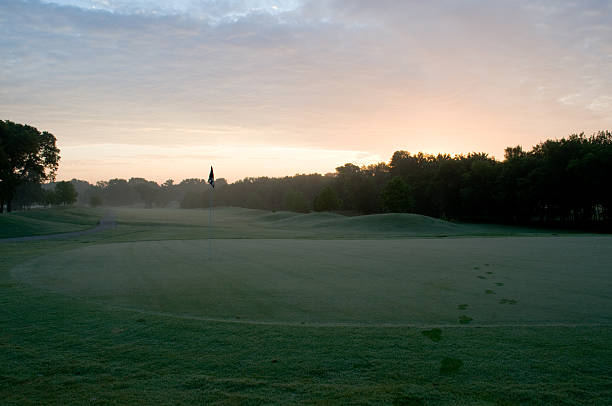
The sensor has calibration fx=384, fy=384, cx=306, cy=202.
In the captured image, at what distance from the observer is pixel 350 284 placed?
417 inches

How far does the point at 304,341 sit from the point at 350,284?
4724 mm

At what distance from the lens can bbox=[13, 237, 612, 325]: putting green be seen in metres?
7.64

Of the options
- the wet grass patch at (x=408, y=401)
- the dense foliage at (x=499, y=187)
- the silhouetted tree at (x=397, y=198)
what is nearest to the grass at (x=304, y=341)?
the wet grass patch at (x=408, y=401)

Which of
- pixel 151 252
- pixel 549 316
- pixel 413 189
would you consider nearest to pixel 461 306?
pixel 549 316

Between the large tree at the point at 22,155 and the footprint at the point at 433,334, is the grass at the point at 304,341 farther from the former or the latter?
the large tree at the point at 22,155

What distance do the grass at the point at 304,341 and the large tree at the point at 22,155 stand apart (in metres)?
49.1

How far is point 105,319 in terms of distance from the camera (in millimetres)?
7316

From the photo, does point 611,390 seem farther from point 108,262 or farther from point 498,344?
point 108,262

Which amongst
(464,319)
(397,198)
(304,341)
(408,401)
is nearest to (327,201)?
(397,198)

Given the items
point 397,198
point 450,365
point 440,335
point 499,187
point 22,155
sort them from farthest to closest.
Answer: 1. point 397,198
2. point 499,187
3. point 22,155
4. point 440,335
5. point 450,365

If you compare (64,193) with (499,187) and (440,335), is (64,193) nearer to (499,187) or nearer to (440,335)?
(499,187)

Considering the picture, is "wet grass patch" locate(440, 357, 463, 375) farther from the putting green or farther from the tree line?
the tree line

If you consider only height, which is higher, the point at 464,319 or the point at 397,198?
the point at 397,198

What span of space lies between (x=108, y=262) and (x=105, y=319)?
879 centimetres
